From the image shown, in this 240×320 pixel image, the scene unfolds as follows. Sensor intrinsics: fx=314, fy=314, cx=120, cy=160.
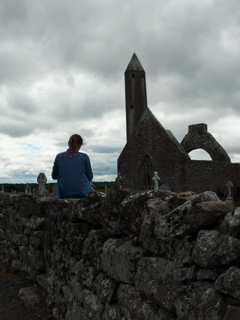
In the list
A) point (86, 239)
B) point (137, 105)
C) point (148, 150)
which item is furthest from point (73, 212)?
point (137, 105)

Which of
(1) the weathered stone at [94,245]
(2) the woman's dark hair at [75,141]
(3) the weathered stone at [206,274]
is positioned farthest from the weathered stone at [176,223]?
(2) the woman's dark hair at [75,141]

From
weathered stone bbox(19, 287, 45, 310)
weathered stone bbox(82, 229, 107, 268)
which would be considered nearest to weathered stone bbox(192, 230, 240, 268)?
weathered stone bbox(82, 229, 107, 268)

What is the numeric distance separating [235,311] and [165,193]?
3.88ft

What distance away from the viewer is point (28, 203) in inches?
220

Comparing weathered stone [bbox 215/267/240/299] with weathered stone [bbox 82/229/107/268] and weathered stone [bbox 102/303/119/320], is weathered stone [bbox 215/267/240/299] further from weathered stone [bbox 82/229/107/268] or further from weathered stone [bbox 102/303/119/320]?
weathered stone [bbox 82/229/107/268]

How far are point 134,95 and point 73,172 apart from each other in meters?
29.6

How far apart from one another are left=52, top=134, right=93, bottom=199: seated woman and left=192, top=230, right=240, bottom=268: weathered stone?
2738 millimetres

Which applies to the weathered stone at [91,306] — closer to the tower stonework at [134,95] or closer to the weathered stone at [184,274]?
the weathered stone at [184,274]

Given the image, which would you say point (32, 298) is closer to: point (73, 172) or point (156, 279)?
point (73, 172)

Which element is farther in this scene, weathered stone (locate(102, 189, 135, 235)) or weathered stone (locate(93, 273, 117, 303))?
weathered stone (locate(102, 189, 135, 235))

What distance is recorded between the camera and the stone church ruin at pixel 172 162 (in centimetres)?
2175

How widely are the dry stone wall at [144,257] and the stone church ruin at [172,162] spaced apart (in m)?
18.0

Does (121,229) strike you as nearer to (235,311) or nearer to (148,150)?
(235,311)

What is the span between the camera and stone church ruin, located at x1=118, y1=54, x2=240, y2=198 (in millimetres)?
21750
